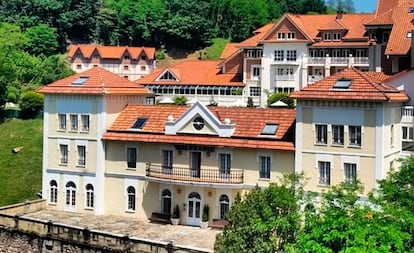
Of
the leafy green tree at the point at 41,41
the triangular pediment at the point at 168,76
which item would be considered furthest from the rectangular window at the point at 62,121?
the leafy green tree at the point at 41,41

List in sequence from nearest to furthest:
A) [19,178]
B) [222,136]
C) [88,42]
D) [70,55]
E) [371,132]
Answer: [371,132], [222,136], [19,178], [70,55], [88,42]

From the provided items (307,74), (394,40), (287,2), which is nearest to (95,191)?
(394,40)

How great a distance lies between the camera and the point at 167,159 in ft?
116

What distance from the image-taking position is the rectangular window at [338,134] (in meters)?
31.2

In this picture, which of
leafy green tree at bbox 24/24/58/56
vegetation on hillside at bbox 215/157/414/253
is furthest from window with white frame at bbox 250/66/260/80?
leafy green tree at bbox 24/24/58/56

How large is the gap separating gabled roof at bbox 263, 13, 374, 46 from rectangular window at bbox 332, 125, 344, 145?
80.9 ft

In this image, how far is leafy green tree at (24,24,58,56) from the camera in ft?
328

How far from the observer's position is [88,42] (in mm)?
116500

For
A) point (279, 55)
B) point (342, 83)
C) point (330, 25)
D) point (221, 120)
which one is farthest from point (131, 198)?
point (330, 25)

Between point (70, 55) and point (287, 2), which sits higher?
point (287, 2)

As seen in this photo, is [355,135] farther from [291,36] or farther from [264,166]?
[291,36]

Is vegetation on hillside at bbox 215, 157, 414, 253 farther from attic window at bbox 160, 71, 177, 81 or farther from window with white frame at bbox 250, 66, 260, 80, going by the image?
attic window at bbox 160, 71, 177, 81

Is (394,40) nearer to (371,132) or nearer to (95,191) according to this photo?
(371,132)

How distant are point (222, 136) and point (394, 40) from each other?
56.7ft
